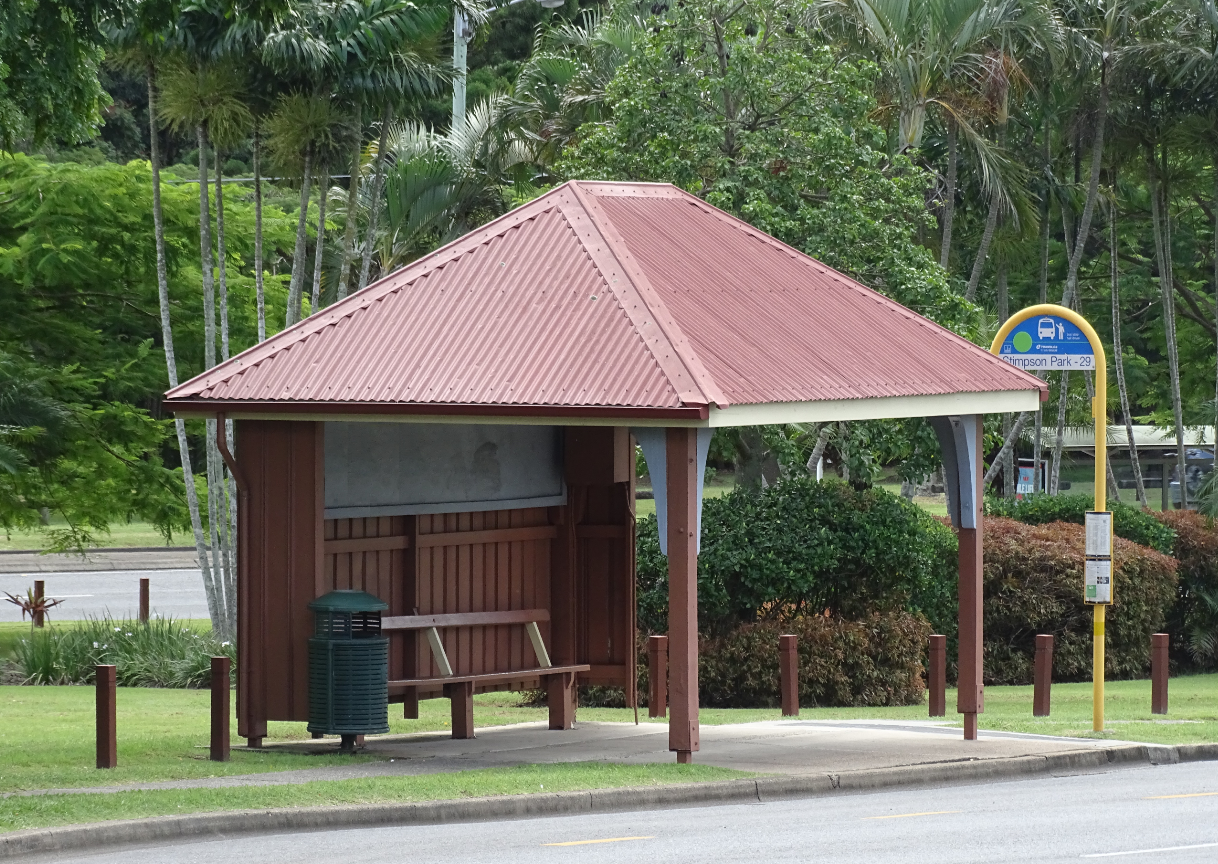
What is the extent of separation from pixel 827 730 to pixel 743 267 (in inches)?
160

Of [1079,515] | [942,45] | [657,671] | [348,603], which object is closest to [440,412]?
[348,603]

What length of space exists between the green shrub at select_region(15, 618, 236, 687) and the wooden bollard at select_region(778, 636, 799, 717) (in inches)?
254

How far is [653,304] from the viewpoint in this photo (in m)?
12.8

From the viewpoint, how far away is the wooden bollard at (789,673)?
16.6 m

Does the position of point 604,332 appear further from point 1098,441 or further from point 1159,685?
point 1159,685

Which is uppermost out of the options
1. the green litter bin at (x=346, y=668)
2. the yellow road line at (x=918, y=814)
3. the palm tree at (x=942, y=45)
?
the palm tree at (x=942, y=45)

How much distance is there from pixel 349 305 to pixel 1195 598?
59.1 feet

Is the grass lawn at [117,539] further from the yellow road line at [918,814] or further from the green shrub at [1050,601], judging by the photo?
the yellow road line at [918,814]

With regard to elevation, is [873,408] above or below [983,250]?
below

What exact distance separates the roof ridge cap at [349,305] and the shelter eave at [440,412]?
0.77 ft

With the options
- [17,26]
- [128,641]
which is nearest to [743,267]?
[17,26]

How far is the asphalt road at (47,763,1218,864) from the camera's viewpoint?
9.08 m

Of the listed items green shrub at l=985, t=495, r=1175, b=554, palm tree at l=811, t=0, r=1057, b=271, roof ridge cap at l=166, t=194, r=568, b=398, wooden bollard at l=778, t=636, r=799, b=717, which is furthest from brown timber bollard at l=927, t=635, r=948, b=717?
palm tree at l=811, t=0, r=1057, b=271

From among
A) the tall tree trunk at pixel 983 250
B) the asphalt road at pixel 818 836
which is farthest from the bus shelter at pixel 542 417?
the tall tree trunk at pixel 983 250
